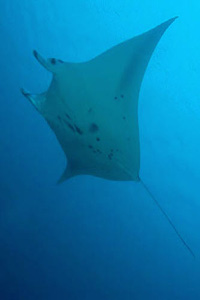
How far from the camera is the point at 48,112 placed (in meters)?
1.95

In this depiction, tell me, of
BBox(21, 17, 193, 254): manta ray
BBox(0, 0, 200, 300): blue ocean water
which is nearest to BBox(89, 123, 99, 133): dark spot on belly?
BBox(21, 17, 193, 254): manta ray

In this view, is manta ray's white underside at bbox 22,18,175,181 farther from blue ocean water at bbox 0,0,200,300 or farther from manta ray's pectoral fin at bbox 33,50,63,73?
blue ocean water at bbox 0,0,200,300

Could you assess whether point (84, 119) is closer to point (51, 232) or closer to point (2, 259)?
point (51, 232)

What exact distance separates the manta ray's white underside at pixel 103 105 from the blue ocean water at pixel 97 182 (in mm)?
1683

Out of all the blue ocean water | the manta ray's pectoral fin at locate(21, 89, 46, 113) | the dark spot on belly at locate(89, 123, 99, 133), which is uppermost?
the blue ocean water

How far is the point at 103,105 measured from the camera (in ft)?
6.70

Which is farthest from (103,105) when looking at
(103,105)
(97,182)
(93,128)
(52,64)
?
(97,182)

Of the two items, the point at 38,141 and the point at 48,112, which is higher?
the point at 38,141

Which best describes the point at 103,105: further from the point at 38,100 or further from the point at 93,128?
the point at 38,100

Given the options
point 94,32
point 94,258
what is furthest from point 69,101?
point 94,258

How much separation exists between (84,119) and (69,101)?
15cm

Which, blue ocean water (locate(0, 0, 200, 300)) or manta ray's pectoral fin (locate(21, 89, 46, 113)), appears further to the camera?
blue ocean water (locate(0, 0, 200, 300))

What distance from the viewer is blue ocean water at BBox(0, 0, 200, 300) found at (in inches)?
143

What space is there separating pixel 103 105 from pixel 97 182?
3779mm
